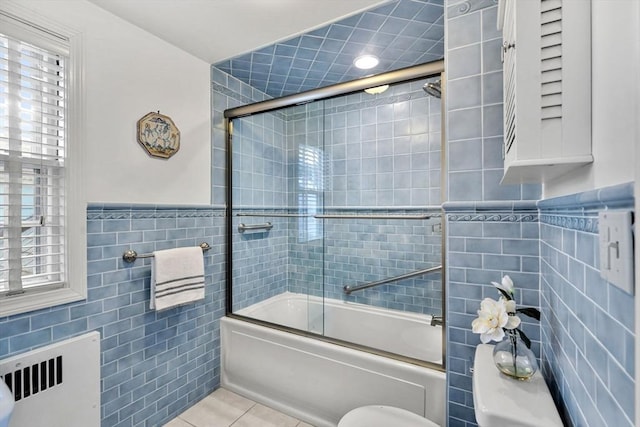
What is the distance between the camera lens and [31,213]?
54.4 inches

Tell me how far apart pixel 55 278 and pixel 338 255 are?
71.3 inches

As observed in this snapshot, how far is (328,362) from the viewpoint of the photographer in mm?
1829

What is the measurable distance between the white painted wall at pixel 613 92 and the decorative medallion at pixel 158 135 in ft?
6.63

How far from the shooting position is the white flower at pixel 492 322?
3.41 feet

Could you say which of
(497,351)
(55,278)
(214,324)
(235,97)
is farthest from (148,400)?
(235,97)

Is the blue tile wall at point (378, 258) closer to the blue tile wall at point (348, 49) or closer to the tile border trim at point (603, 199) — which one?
the blue tile wall at point (348, 49)

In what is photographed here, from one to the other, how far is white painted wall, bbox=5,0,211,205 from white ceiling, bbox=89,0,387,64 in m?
0.11

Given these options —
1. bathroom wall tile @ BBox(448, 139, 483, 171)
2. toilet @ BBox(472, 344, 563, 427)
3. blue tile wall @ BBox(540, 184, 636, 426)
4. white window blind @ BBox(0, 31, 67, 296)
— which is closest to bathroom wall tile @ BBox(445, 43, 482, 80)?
bathroom wall tile @ BBox(448, 139, 483, 171)

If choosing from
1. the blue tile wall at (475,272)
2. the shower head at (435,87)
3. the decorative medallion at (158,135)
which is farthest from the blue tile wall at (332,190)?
the blue tile wall at (475,272)

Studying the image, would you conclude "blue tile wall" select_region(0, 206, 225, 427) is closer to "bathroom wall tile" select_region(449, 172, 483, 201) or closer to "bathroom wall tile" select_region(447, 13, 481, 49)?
"bathroom wall tile" select_region(449, 172, 483, 201)

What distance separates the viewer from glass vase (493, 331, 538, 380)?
1.07 m

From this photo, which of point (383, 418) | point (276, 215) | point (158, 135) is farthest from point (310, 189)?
point (383, 418)

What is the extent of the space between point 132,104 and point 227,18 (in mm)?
751

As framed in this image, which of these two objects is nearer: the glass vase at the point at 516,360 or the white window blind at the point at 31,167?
the glass vase at the point at 516,360
